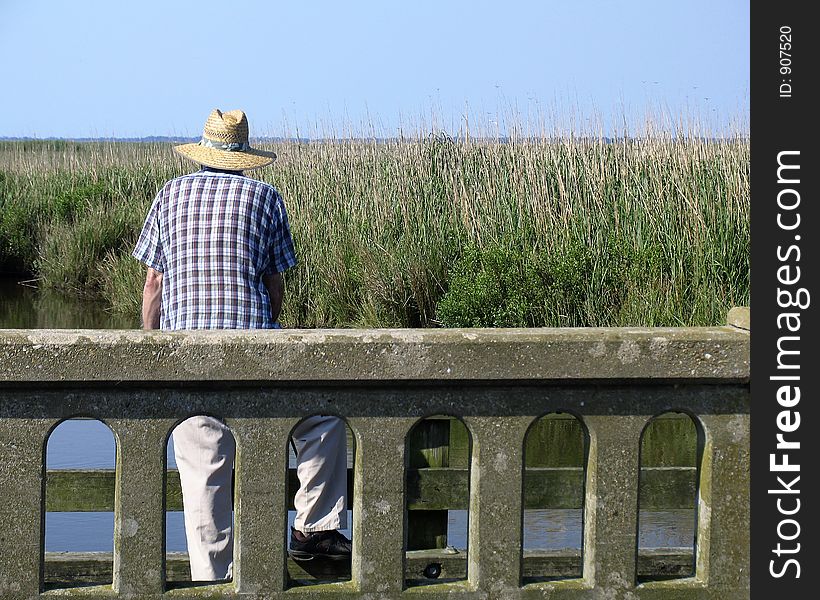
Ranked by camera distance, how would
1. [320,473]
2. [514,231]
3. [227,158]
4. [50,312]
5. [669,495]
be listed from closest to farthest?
[320,473]
[669,495]
[227,158]
[514,231]
[50,312]

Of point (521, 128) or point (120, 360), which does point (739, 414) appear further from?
point (521, 128)

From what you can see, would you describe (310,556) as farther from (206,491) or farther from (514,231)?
(514,231)

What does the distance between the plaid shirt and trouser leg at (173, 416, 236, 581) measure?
39 cm

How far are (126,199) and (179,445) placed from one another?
16349 mm

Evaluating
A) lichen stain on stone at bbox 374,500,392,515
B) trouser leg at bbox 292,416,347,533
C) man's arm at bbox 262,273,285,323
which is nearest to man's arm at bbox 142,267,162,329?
man's arm at bbox 262,273,285,323

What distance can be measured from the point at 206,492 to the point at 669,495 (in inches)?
67.1

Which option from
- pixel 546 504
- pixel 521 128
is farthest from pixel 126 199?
pixel 546 504

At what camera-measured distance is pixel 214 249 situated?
14.1 feet

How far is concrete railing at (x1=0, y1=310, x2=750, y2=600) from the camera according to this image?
9.85 feet

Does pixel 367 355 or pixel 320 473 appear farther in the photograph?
pixel 320 473

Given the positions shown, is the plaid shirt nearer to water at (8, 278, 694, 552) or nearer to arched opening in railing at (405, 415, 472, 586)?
arched opening in railing at (405, 415, 472, 586)

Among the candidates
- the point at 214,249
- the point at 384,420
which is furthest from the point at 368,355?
the point at 214,249

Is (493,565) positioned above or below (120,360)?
below
